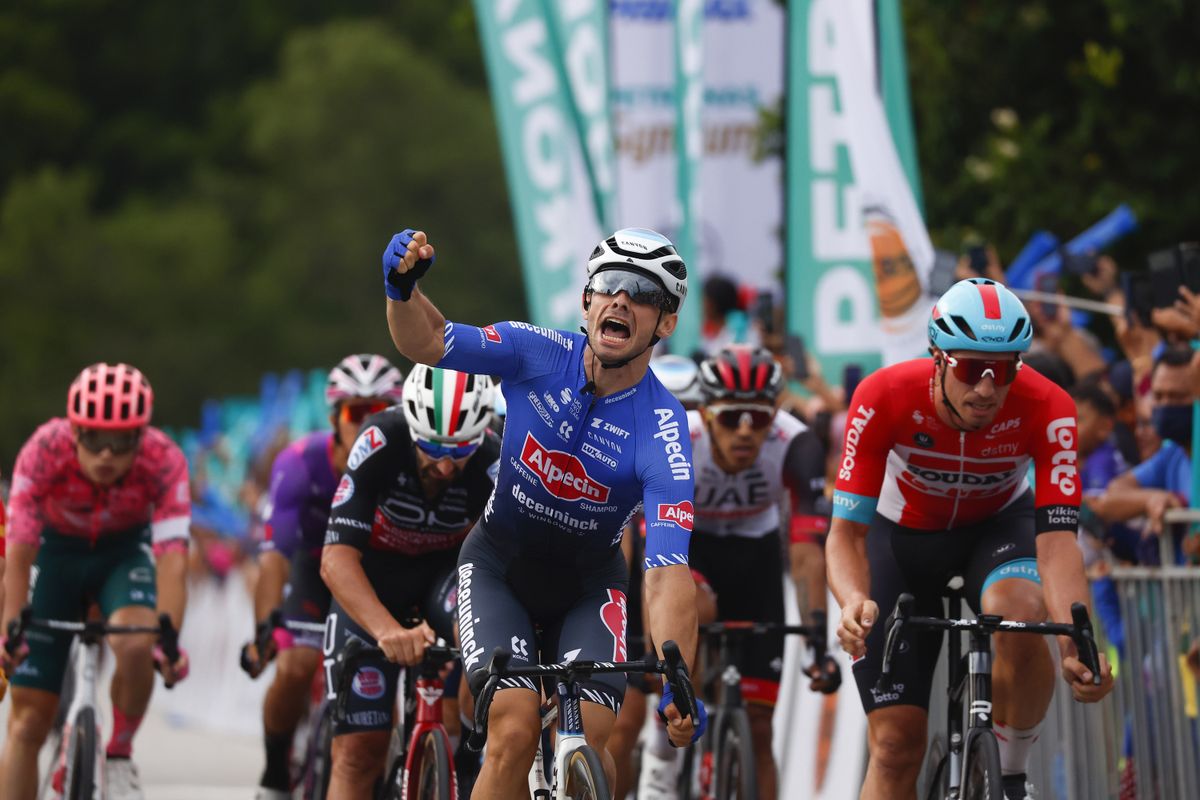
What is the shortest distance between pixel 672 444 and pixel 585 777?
112 centimetres

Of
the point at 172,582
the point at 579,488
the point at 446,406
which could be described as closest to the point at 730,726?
the point at 446,406

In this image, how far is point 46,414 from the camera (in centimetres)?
5825

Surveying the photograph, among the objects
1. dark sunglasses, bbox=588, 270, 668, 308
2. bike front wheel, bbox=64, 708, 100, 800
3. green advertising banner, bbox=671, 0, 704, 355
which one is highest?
green advertising banner, bbox=671, 0, 704, 355

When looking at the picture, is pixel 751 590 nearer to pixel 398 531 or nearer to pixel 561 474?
pixel 398 531

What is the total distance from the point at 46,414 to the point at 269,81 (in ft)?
65.4

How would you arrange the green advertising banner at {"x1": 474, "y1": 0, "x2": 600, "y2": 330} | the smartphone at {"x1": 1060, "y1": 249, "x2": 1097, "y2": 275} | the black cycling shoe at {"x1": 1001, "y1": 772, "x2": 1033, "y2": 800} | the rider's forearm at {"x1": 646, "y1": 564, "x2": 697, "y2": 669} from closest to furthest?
1. the rider's forearm at {"x1": 646, "y1": 564, "x2": 697, "y2": 669}
2. the black cycling shoe at {"x1": 1001, "y1": 772, "x2": 1033, "y2": 800}
3. the smartphone at {"x1": 1060, "y1": 249, "x2": 1097, "y2": 275}
4. the green advertising banner at {"x1": 474, "y1": 0, "x2": 600, "y2": 330}

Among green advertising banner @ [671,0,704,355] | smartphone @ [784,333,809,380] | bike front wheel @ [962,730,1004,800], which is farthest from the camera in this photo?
green advertising banner @ [671,0,704,355]

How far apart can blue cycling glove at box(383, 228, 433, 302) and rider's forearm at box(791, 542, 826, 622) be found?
12.8ft

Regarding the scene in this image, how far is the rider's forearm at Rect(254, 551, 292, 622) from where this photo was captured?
36.1 ft

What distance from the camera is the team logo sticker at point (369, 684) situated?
→ 28.0 ft

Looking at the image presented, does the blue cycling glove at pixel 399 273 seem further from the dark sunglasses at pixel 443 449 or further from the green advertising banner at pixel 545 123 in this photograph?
the green advertising banner at pixel 545 123

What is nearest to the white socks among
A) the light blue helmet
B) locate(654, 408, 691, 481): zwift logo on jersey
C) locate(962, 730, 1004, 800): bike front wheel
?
locate(962, 730, 1004, 800): bike front wheel

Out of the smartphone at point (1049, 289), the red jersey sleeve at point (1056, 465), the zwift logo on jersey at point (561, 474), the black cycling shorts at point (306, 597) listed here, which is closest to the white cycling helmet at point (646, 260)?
the zwift logo on jersey at point (561, 474)

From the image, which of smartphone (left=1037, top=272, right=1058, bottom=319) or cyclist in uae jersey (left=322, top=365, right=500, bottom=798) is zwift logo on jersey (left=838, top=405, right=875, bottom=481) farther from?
smartphone (left=1037, top=272, right=1058, bottom=319)
